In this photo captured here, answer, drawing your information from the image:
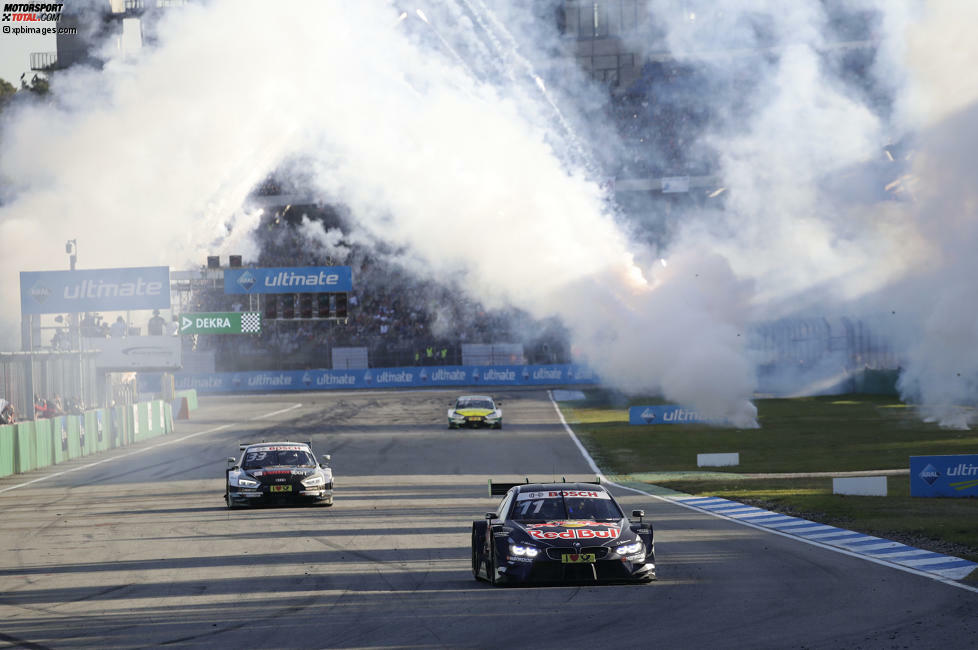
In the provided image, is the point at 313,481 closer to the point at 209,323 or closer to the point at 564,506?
the point at 564,506

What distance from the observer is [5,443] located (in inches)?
1352

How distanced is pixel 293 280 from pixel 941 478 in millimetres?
38479

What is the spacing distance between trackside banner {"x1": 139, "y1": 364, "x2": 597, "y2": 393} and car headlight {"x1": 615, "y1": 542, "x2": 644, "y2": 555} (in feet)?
221

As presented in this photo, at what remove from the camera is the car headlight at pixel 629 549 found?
13805 millimetres

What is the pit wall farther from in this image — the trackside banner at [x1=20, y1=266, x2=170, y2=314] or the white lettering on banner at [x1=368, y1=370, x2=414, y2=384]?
the white lettering on banner at [x1=368, y1=370, x2=414, y2=384]

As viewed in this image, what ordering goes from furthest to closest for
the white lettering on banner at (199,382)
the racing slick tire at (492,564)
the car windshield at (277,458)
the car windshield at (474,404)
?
the white lettering on banner at (199,382) → the car windshield at (474,404) → the car windshield at (277,458) → the racing slick tire at (492,564)

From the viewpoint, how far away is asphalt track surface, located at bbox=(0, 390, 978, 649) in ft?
37.0

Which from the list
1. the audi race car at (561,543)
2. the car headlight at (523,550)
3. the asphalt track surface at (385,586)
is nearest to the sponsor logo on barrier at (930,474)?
the asphalt track surface at (385,586)

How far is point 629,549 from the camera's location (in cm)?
1389

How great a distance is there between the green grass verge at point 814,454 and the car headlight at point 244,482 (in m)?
10.4

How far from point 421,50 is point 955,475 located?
31211 mm

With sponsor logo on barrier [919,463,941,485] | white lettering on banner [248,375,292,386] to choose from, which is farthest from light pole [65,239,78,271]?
white lettering on banner [248,375,292,386]

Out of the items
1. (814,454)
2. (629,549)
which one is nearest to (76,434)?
(814,454)

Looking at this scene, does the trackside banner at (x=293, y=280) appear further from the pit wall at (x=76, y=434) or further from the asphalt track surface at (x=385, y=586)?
the asphalt track surface at (x=385, y=586)
